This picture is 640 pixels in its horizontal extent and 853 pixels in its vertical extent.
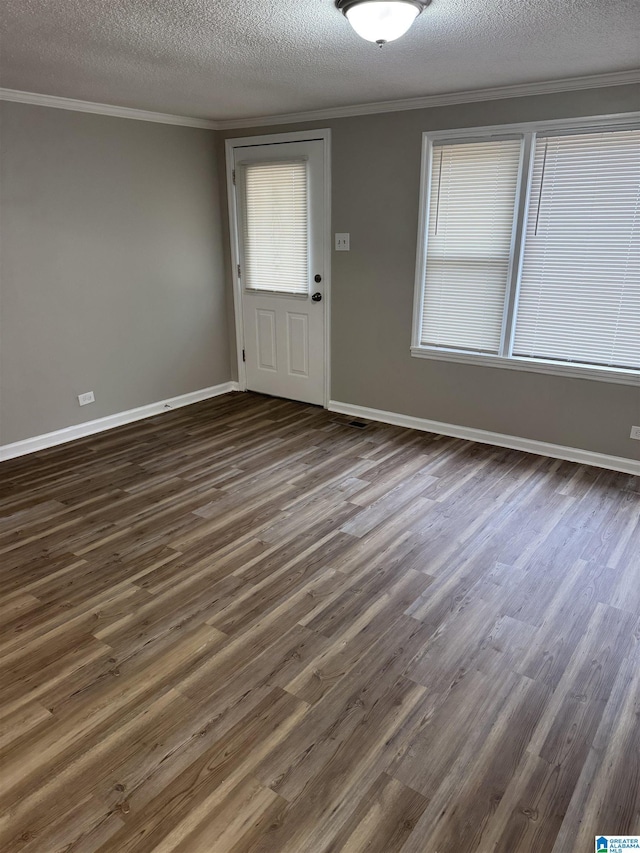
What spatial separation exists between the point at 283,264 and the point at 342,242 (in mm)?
673

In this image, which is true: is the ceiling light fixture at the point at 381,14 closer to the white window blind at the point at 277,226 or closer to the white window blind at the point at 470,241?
the white window blind at the point at 470,241

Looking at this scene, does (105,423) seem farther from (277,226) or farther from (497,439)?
(497,439)

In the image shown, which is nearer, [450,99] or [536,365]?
[450,99]

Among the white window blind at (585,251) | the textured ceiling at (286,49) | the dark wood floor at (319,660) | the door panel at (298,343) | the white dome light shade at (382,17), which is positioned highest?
the textured ceiling at (286,49)

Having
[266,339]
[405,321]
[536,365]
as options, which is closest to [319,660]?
[536,365]

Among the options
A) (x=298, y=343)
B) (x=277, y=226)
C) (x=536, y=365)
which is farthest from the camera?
(x=298, y=343)

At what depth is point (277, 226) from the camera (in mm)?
5047

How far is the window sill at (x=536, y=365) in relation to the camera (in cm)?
371

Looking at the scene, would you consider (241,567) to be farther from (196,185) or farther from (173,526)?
(196,185)

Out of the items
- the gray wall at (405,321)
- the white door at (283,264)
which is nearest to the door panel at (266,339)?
the white door at (283,264)

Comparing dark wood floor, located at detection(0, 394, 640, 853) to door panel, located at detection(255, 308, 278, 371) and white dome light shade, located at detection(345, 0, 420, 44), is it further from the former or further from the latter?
white dome light shade, located at detection(345, 0, 420, 44)

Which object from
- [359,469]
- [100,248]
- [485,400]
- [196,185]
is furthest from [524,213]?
[100,248]

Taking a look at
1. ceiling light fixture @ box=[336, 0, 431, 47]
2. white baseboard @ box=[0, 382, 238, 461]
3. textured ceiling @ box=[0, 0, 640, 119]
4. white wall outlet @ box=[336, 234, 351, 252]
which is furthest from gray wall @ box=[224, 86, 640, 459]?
ceiling light fixture @ box=[336, 0, 431, 47]

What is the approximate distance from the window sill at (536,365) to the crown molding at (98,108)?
2698mm
